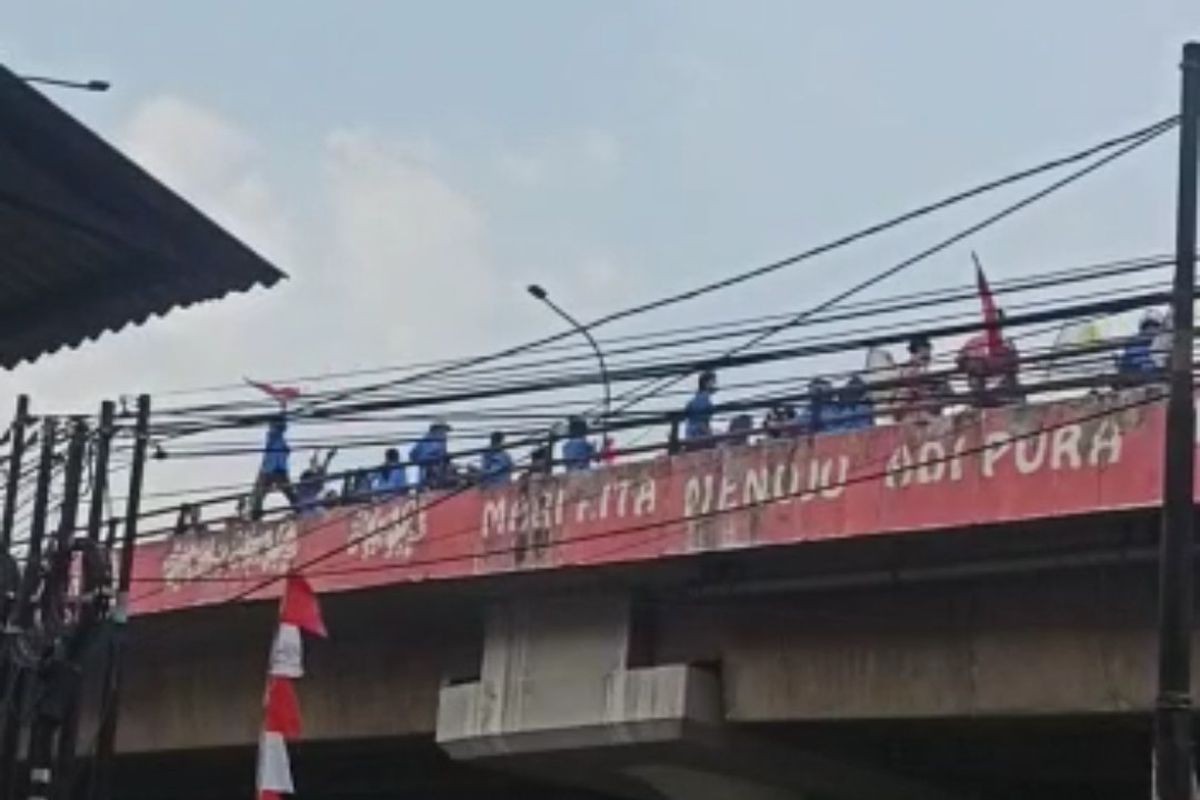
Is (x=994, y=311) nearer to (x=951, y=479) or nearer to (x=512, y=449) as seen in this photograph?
(x=951, y=479)

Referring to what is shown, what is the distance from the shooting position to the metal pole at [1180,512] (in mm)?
10023

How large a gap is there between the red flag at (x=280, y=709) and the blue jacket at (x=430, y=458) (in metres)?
1.80

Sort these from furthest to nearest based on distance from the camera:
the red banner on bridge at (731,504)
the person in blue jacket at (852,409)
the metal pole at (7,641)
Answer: the person in blue jacket at (852,409) → the red banner on bridge at (731,504) → the metal pole at (7,641)

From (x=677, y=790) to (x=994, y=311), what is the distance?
558 centimetres

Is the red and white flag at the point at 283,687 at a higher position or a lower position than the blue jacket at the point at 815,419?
lower

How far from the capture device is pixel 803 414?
15547mm

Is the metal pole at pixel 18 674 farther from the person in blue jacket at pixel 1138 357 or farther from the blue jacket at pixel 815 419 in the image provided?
the person in blue jacket at pixel 1138 357

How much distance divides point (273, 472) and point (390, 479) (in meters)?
1.44

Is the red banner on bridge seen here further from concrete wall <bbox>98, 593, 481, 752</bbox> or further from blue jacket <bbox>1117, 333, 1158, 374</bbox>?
concrete wall <bbox>98, 593, 481, 752</bbox>

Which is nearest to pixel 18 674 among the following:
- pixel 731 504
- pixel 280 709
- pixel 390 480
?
pixel 280 709

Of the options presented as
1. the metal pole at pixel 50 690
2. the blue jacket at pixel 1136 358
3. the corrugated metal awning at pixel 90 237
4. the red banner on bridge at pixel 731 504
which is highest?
the blue jacket at pixel 1136 358

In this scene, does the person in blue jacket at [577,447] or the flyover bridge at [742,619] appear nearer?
the flyover bridge at [742,619]

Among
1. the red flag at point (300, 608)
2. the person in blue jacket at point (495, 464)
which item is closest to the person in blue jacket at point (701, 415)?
the person in blue jacket at point (495, 464)

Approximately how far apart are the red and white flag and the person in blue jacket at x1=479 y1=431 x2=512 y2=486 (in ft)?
5.09
